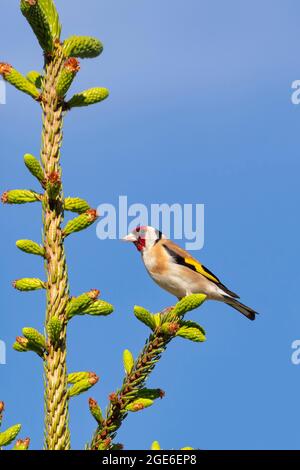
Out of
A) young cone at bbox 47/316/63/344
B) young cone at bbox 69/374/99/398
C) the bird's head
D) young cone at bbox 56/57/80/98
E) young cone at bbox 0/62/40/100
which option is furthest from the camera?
the bird's head

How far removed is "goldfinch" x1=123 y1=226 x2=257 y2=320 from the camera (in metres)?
8.70

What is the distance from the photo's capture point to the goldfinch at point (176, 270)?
342 inches

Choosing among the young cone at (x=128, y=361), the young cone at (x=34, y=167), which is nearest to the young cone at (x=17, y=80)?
the young cone at (x=34, y=167)

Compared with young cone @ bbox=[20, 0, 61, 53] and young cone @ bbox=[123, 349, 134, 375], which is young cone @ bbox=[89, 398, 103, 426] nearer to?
young cone @ bbox=[123, 349, 134, 375]

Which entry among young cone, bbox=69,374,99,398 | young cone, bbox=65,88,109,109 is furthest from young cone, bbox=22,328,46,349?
young cone, bbox=65,88,109,109

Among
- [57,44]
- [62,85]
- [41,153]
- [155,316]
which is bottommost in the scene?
[155,316]

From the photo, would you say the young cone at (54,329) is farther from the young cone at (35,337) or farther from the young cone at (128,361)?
the young cone at (128,361)

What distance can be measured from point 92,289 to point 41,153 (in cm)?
99

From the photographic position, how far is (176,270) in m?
8.66

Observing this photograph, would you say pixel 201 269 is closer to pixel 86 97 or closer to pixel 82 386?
pixel 86 97

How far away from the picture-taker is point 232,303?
9219 mm
